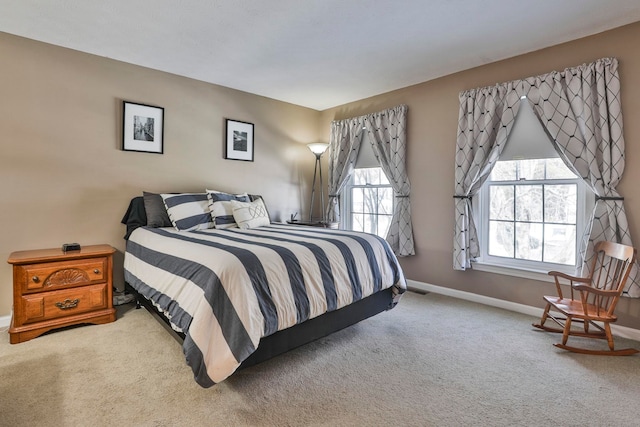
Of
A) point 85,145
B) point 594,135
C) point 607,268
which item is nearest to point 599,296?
point 607,268

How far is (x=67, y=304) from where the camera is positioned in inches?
102

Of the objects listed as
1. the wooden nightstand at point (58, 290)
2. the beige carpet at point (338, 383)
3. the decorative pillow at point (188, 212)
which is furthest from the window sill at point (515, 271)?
the wooden nightstand at point (58, 290)

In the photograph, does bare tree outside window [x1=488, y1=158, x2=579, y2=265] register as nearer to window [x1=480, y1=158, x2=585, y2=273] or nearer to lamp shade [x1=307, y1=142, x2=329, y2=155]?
window [x1=480, y1=158, x2=585, y2=273]

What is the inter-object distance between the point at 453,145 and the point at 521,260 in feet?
4.37

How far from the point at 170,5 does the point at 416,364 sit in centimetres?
292

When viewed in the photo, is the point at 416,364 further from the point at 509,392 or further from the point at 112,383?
the point at 112,383

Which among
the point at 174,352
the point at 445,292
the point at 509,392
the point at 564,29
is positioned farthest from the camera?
the point at 445,292

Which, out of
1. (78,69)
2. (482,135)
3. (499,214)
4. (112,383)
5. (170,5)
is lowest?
(112,383)

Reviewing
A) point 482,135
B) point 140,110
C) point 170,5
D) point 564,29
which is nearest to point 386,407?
point 482,135

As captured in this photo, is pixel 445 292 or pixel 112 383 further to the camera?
pixel 445 292

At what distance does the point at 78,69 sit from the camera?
3014 millimetres

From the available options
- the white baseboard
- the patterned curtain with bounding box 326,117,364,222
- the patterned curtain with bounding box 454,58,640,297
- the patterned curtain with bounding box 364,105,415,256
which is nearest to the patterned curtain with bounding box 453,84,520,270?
the patterned curtain with bounding box 454,58,640,297

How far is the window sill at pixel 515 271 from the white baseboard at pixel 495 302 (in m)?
0.27

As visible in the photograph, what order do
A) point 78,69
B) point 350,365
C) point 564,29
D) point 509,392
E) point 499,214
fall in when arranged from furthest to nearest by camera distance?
point 499,214
point 78,69
point 564,29
point 350,365
point 509,392
